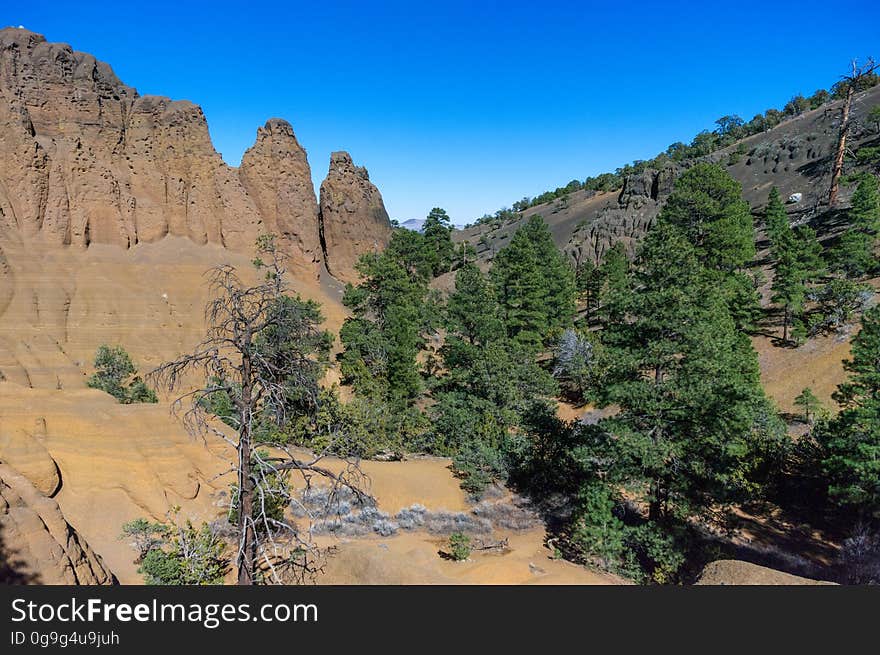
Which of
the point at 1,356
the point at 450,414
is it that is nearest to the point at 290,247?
the point at 1,356

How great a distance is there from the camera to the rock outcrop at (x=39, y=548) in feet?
25.7

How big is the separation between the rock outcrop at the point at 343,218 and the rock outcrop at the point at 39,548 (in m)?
50.0

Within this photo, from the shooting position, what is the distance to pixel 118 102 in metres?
42.3

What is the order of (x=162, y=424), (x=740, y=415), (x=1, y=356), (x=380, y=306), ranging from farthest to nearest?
(x=380, y=306)
(x=1, y=356)
(x=162, y=424)
(x=740, y=415)

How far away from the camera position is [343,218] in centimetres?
5866

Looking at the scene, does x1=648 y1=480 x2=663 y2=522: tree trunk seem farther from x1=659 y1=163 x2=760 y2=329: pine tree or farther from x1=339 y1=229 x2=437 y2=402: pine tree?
x1=659 y1=163 x2=760 y2=329: pine tree

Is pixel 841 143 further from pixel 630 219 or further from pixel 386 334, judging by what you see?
pixel 386 334

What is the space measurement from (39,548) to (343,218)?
176ft

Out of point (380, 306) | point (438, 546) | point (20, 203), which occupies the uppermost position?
point (20, 203)

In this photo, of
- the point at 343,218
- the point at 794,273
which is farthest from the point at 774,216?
the point at 343,218

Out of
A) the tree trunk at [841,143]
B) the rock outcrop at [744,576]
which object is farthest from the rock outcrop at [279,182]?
the tree trunk at [841,143]

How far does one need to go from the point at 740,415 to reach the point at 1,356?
4076 centimetres

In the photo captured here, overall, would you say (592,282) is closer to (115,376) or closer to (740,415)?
(740,415)

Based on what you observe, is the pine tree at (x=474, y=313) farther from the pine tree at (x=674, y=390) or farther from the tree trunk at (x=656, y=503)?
the tree trunk at (x=656, y=503)
